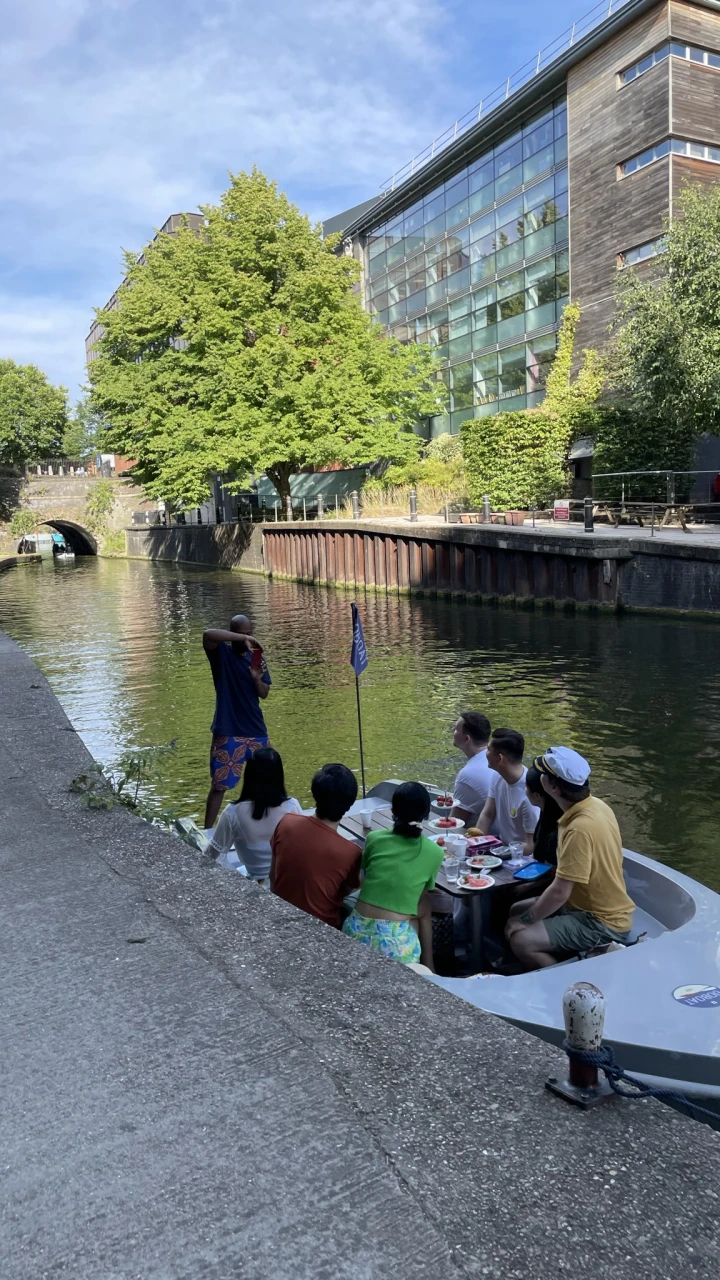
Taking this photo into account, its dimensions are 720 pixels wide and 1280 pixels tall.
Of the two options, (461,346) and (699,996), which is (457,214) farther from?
(699,996)

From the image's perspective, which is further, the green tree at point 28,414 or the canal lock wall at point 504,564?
the green tree at point 28,414

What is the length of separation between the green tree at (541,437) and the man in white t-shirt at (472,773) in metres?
27.2

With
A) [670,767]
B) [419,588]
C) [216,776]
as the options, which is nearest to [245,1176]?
[216,776]

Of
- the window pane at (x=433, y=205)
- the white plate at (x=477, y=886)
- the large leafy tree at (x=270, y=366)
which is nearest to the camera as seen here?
the white plate at (x=477, y=886)

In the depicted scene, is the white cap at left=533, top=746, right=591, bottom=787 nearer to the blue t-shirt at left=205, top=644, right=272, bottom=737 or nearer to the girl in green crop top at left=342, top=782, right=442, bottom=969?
the girl in green crop top at left=342, top=782, right=442, bottom=969

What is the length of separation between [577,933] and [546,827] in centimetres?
80

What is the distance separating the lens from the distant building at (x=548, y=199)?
29.8m

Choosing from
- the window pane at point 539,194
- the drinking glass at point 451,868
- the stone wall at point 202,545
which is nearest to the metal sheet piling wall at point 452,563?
the stone wall at point 202,545

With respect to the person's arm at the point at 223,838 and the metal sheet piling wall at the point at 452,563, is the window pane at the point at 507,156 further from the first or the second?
the person's arm at the point at 223,838

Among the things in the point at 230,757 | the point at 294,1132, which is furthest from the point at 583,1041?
the point at 230,757

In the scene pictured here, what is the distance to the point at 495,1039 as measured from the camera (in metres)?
3.22

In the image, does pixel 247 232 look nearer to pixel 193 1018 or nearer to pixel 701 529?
pixel 701 529

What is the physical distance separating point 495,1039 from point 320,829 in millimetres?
1513

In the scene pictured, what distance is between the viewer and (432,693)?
1481 cm
